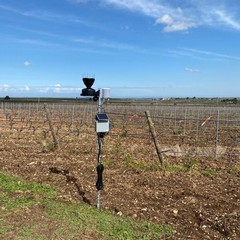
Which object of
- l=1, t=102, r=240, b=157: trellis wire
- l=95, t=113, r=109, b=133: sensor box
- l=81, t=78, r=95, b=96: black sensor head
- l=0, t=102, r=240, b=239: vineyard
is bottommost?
l=1, t=102, r=240, b=157: trellis wire

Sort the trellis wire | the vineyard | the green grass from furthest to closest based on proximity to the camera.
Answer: the trellis wire < the vineyard < the green grass

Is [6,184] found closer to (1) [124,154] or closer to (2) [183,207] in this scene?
(2) [183,207]

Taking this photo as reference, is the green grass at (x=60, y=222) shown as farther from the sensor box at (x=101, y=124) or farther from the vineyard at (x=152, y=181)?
the sensor box at (x=101, y=124)

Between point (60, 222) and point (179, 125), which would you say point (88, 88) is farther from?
point (179, 125)

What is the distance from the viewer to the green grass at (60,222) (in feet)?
14.9

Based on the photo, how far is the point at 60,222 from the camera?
16.0 feet

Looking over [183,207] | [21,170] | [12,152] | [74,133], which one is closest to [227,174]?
[183,207]

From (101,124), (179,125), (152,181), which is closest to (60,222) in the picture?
(101,124)

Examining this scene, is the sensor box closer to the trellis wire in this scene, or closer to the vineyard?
the vineyard

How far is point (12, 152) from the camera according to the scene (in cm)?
1027

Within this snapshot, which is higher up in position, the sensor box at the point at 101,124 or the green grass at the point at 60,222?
the sensor box at the point at 101,124

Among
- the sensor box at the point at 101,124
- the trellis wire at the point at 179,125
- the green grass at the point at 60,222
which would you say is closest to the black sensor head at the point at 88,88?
the sensor box at the point at 101,124

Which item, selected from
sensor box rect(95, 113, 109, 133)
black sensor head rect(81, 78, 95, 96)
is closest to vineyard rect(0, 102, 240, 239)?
sensor box rect(95, 113, 109, 133)

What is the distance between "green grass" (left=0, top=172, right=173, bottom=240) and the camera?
453 centimetres
